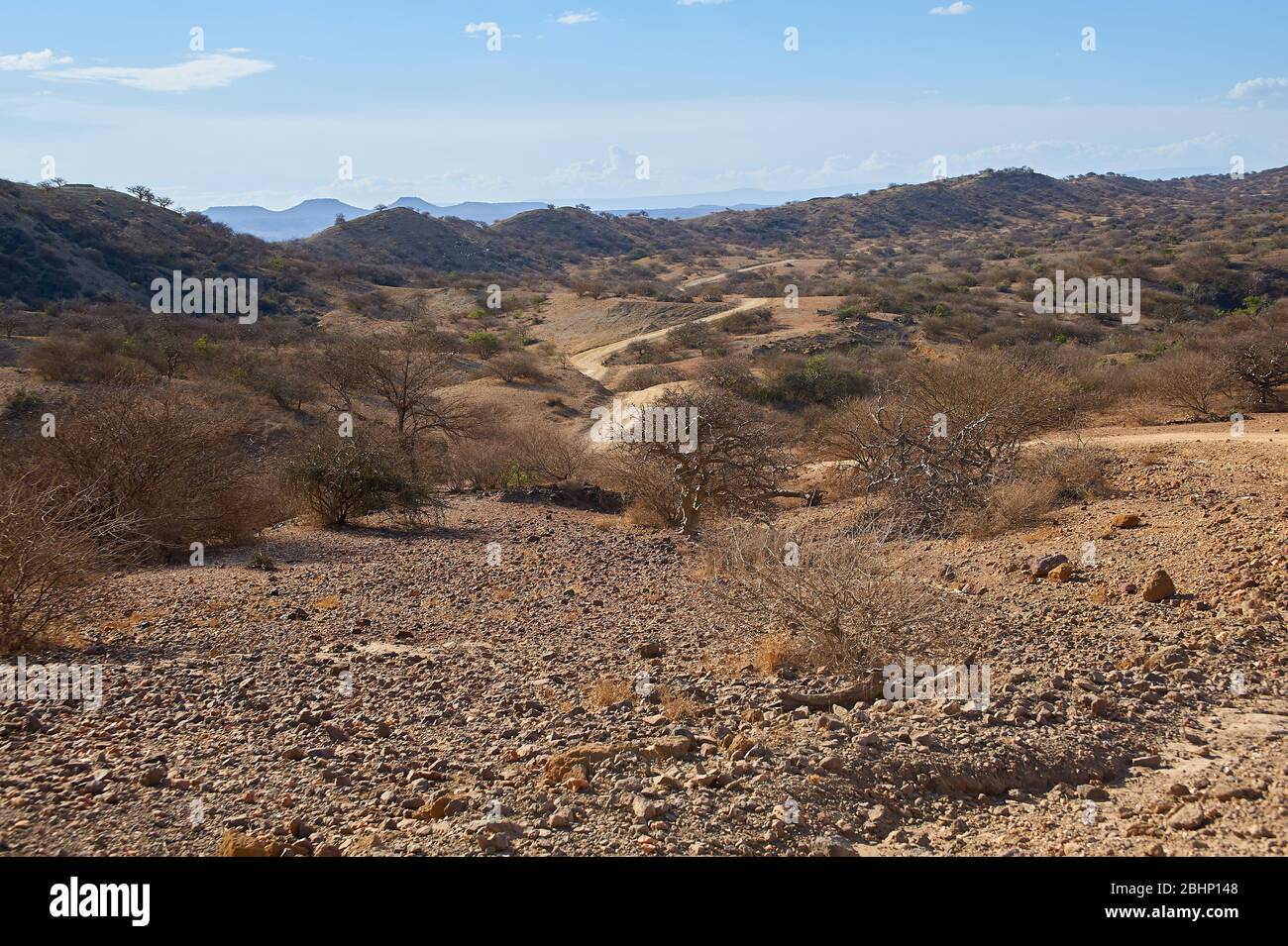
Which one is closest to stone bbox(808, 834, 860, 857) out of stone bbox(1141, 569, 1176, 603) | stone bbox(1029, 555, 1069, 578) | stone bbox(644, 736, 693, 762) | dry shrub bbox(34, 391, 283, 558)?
stone bbox(644, 736, 693, 762)

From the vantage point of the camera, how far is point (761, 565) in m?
6.81

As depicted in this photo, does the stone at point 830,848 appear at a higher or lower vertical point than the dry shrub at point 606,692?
lower

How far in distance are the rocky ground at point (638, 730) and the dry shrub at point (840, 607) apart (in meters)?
0.27

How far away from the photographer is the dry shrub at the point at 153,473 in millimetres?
10969

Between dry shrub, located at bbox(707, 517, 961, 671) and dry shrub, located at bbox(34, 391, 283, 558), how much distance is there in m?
6.98

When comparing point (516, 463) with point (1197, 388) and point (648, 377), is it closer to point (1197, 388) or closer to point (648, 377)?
point (1197, 388)

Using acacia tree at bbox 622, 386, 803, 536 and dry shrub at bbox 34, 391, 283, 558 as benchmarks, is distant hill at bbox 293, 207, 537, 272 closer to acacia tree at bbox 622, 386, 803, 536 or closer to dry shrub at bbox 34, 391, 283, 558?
dry shrub at bbox 34, 391, 283, 558

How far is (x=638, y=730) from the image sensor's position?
17.3 feet

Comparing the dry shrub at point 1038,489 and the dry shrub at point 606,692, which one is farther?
the dry shrub at point 1038,489

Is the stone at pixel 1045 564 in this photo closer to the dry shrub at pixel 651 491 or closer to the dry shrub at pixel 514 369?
the dry shrub at pixel 651 491

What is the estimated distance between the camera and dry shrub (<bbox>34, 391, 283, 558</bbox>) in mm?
10969

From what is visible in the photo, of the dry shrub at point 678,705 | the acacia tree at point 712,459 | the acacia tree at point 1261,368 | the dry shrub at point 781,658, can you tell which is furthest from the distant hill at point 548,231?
the dry shrub at point 678,705

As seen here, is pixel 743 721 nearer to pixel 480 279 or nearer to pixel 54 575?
pixel 54 575
